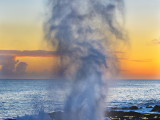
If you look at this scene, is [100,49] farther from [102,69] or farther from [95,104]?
[95,104]

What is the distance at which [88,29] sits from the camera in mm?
22656

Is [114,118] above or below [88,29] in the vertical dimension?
below

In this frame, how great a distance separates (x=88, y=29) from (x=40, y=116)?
11959 mm

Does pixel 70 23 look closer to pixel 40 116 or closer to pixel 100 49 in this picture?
pixel 100 49

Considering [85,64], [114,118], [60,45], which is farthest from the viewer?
[114,118]

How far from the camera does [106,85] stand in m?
22.3

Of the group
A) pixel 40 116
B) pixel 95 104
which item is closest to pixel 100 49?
pixel 95 104

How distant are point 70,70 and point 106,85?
472 cm

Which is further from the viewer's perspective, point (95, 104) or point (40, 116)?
point (40, 116)

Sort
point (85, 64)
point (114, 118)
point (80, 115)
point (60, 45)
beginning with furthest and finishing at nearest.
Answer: point (114, 118), point (60, 45), point (85, 64), point (80, 115)

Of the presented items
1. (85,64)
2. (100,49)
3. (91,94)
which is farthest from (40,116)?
(100,49)

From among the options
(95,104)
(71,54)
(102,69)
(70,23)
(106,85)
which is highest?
(70,23)

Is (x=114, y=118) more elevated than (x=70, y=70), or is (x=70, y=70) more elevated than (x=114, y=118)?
(x=70, y=70)

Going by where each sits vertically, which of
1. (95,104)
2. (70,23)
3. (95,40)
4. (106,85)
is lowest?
(95,104)
